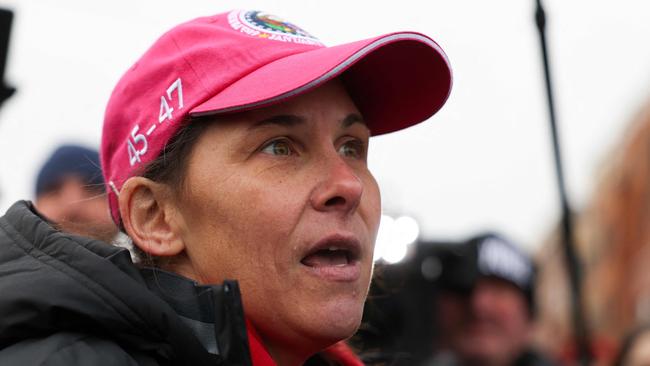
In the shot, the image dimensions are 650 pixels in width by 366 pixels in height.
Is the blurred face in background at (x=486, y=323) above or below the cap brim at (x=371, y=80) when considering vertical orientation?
below

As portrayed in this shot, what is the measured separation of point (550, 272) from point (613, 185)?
1.49 metres

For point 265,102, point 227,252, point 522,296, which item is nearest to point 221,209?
point 227,252

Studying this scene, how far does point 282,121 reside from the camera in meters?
2.08

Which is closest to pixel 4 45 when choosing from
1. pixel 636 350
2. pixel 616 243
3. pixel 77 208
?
pixel 77 208

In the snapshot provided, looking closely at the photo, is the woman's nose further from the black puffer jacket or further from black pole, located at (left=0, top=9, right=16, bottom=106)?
black pole, located at (left=0, top=9, right=16, bottom=106)

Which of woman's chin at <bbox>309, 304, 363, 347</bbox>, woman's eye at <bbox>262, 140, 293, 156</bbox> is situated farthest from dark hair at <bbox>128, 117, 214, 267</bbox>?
woman's chin at <bbox>309, 304, 363, 347</bbox>

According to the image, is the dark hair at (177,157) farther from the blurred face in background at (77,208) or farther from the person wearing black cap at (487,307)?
the person wearing black cap at (487,307)

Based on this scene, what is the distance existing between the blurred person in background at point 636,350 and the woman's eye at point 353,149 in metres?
1.86

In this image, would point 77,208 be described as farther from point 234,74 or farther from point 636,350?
point 636,350

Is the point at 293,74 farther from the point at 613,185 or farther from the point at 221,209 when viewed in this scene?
the point at 613,185

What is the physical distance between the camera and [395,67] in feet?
7.81

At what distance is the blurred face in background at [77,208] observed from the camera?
7.41 feet

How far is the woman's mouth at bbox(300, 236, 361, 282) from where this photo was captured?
201 cm

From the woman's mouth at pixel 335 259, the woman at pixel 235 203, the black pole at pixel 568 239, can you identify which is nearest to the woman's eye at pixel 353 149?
the woman at pixel 235 203
